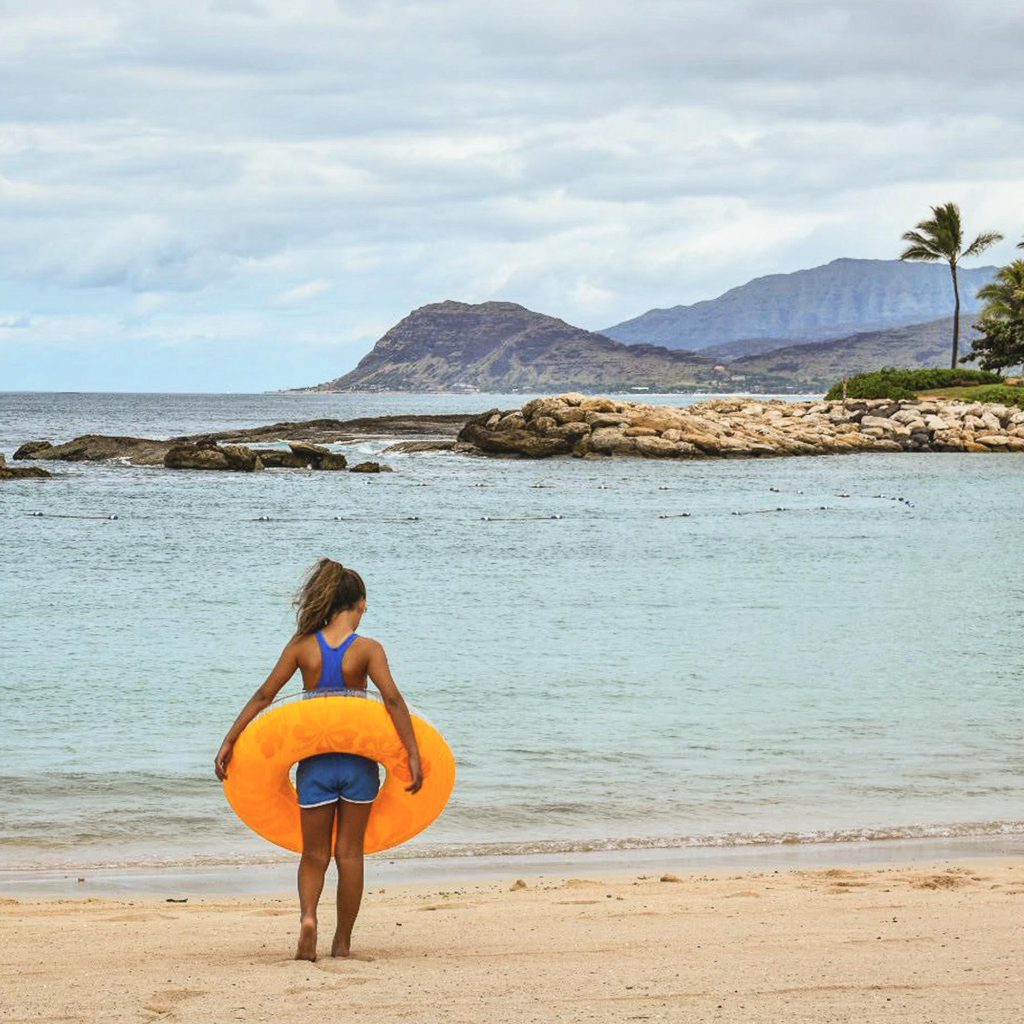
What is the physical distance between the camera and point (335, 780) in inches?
215

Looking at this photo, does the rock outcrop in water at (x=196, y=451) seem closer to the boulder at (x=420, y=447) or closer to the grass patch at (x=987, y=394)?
the boulder at (x=420, y=447)

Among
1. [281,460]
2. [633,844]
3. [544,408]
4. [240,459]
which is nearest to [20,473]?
[240,459]

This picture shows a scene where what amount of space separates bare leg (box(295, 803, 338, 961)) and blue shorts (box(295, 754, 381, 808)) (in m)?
0.05

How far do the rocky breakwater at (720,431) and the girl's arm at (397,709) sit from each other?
48726 mm

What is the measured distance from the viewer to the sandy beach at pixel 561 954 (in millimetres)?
4805

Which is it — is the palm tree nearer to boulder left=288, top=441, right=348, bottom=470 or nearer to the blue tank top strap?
boulder left=288, top=441, right=348, bottom=470

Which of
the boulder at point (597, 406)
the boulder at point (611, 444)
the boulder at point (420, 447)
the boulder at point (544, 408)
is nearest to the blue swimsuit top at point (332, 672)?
the boulder at point (611, 444)

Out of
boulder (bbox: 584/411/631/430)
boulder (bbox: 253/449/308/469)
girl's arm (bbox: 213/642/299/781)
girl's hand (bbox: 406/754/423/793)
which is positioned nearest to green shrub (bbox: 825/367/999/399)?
boulder (bbox: 584/411/631/430)

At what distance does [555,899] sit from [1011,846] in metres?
3.07

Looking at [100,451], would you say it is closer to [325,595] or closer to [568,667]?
[568,667]

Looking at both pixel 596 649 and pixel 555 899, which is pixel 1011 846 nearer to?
pixel 555 899

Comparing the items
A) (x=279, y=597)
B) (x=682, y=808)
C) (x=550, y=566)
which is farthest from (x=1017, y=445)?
(x=682, y=808)

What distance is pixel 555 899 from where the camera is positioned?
6969 mm

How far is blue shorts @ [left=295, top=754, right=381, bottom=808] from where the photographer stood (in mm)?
5434
